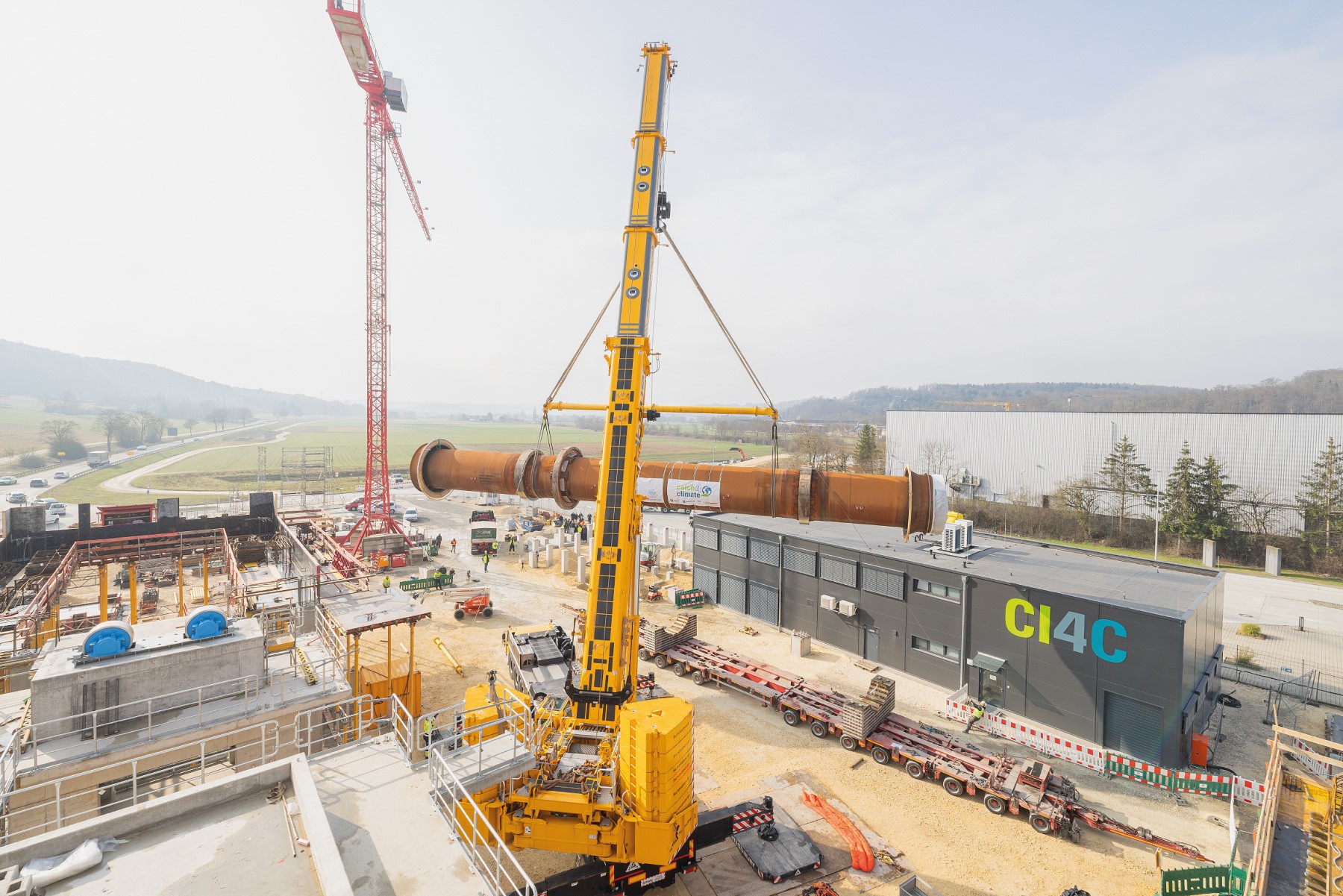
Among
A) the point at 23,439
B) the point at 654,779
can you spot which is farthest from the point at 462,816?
the point at 23,439

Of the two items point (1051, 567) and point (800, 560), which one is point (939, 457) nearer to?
point (800, 560)

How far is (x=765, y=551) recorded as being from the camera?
30297mm

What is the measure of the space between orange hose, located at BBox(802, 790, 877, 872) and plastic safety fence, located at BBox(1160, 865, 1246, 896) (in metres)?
6.07

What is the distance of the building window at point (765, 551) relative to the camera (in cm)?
2966

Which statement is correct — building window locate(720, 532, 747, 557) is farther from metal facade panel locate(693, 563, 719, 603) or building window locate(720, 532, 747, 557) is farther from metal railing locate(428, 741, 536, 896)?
metal railing locate(428, 741, 536, 896)

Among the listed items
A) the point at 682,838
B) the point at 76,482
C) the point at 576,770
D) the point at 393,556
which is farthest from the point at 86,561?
the point at 76,482

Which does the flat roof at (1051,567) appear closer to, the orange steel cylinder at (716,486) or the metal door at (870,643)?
the metal door at (870,643)

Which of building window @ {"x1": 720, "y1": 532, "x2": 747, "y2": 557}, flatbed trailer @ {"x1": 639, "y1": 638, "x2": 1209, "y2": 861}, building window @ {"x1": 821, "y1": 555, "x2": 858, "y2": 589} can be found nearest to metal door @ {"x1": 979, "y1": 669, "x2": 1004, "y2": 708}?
flatbed trailer @ {"x1": 639, "y1": 638, "x2": 1209, "y2": 861}

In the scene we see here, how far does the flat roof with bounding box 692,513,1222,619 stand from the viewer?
64.6ft

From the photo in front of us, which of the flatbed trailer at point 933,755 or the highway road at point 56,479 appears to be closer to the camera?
the flatbed trailer at point 933,755

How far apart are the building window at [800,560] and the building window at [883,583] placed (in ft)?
9.33

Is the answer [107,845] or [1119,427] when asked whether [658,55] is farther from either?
[1119,427]

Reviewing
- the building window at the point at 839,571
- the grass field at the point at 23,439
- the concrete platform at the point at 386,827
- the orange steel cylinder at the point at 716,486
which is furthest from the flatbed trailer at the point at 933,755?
the grass field at the point at 23,439

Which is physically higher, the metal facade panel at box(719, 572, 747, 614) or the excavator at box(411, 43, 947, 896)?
the excavator at box(411, 43, 947, 896)
